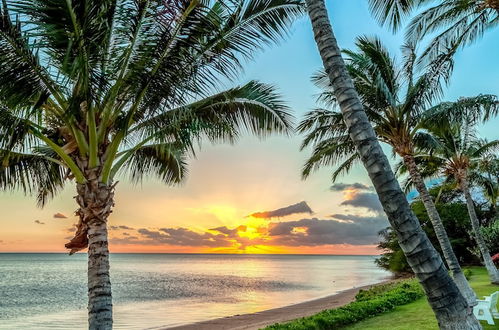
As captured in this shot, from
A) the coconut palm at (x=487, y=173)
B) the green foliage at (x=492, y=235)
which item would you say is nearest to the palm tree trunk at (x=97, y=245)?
the coconut palm at (x=487, y=173)

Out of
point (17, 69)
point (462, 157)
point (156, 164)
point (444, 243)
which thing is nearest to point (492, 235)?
point (462, 157)

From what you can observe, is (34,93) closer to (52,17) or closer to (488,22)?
(52,17)

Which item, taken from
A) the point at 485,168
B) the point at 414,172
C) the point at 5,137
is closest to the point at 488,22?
the point at 414,172

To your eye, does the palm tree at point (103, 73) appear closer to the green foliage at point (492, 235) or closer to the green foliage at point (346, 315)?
the green foliage at point (346, 315)

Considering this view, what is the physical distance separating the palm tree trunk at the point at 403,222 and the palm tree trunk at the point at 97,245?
162 inches

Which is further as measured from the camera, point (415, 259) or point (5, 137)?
point (5, 137)

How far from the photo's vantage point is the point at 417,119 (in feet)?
42.5

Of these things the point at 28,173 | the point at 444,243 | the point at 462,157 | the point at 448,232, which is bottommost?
the point at 448,232

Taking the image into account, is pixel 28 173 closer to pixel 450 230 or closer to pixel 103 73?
pixel 103 73

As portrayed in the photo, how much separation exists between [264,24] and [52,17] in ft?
10.7

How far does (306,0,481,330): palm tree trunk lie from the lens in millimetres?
3346

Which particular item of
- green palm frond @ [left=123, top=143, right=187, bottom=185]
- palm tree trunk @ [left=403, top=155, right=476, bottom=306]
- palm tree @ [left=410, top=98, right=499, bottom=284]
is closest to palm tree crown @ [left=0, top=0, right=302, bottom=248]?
green palm frond @ [left=123, top=143, right=187, bottom=185]

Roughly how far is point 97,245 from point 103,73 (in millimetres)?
2582

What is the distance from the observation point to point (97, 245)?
614 centimetres
